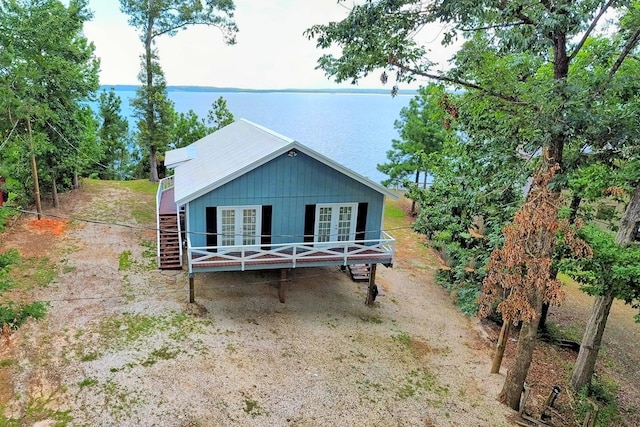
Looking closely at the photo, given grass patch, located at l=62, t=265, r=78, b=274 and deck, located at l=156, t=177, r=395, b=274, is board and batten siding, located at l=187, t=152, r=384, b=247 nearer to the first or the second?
deck, located at l=156, t=177, r=395, b=274

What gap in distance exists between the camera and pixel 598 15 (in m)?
9.01

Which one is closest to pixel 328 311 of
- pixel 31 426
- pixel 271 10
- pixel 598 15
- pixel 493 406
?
pixel 493 406

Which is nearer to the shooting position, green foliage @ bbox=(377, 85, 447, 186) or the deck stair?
the deck stair

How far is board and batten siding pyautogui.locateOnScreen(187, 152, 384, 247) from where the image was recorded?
49.6ft

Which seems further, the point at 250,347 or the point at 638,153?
the point at 250,347

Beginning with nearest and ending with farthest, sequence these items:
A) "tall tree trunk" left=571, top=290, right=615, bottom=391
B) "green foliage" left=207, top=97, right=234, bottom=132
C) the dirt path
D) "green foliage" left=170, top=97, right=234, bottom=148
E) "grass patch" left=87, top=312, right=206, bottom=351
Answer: the dirt path → "tall tree trunk" left=571, top=290, right=615, bottom=391 → "grass patch" left=87, top=312, right=206, bottom=351 → "green foliage" left=170, top=97, right=234, bottom=148 → "green foliage" left=207, top=97, right=234, bottom=132

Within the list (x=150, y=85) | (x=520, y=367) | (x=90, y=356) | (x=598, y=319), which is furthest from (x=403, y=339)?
(x=150, y=85)

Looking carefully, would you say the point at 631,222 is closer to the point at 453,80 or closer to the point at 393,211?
the point at 453,80

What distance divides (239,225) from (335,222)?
3802mm

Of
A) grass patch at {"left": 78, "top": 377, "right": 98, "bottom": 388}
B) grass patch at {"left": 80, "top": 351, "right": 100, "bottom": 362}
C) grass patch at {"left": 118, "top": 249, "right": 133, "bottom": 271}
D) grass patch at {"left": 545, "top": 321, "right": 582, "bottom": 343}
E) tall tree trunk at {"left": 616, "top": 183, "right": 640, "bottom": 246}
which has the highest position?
tall tree trunk at {"left": 616, "top": 183, "right": 640, "bottom": 246}

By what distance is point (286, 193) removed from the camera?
15.6 metres

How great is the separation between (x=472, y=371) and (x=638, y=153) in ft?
26.3

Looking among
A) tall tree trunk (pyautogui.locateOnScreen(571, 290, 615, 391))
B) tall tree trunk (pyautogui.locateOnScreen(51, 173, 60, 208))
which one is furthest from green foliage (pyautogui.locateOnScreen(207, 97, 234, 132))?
tall tree trunk (pyautogui.locateOnScreen(571, 290, 615, 391))

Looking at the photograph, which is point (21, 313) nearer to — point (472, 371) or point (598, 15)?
point (472, 371)
